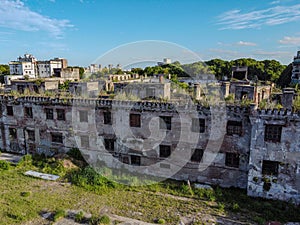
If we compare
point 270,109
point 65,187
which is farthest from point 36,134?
point 270,109

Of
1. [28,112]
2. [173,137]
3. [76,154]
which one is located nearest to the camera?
[173,137]

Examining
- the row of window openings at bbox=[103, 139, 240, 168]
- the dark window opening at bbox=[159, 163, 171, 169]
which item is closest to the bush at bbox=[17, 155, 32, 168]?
the row of window openings at bbox=[103, 139, 240, 168]

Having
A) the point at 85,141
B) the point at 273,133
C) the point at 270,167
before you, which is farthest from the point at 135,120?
the point at 270,167

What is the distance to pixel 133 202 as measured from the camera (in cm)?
1609

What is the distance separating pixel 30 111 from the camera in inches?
924

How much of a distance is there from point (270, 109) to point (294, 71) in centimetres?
3668

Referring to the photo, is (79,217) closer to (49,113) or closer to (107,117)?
(107,117)

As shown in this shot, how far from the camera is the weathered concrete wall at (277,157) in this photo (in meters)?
15.3

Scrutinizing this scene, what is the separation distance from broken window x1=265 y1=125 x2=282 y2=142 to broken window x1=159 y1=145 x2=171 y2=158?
7.34 meters

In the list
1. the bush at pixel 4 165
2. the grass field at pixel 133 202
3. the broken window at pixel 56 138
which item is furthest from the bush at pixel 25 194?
the broken window at pixel 56 138

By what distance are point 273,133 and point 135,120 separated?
10377mm

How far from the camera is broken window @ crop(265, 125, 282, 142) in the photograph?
1563 cm

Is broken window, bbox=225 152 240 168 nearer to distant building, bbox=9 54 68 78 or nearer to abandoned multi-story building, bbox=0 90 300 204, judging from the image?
abandoned multi-story building, bbox=0 90 300 204

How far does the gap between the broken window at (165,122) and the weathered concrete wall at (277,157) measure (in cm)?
612
